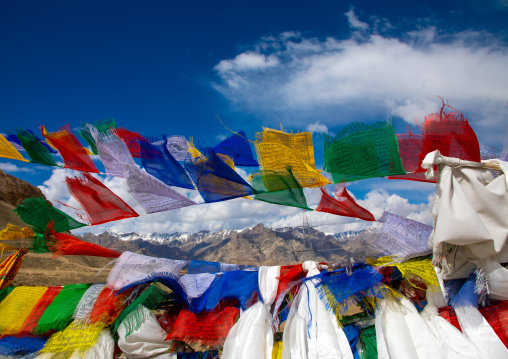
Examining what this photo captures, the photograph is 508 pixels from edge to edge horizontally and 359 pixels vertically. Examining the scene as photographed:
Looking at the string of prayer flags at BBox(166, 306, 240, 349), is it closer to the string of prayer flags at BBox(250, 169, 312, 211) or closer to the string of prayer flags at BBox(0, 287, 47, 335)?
the string of prayer flags at BBox(250, 169, 312, 211)

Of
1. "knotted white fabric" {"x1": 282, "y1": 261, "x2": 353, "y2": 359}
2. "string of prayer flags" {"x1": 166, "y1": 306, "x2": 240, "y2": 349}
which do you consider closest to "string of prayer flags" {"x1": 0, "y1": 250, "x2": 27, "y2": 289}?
"string of prayer flags" {"x1": 166, "y1": 306, "x2": 240, "y2": 349}

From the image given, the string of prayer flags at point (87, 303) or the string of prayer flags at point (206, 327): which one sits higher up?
the string of prayer flags at point (87, 303)

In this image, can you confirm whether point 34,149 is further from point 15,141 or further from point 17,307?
point 17,307

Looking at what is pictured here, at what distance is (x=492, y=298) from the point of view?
2260 mm

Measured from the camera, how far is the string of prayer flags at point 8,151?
2908 mm

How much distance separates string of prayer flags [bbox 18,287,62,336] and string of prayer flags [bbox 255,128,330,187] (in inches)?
107

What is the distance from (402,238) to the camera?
255cm

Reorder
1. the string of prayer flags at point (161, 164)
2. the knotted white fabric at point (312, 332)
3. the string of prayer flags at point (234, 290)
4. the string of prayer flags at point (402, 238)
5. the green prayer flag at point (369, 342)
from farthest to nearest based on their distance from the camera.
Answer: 1. the string of prayer flags at point (234, 290)
2. the string of prayer flags at point (161, 164)
3. the string of prayer flags at point (402, 238)
4. the green prayer flag at point (369, 342)
5. the knotted white fabric at point (312, 332)

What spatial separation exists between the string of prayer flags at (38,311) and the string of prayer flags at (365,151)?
3237mm

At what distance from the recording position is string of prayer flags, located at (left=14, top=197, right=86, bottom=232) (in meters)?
2.97

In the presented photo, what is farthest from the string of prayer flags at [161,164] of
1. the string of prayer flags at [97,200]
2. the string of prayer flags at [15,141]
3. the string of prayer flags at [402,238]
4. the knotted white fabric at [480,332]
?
the knotted white fabric at [480,332]

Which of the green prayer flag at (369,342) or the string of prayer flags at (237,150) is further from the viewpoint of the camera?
the string of prayer flags at (237,150)

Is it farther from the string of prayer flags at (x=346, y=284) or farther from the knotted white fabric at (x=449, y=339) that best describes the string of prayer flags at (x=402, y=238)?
the knotted white fabric at (x=449, y=339)

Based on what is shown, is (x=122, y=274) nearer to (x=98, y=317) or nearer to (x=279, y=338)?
(x=98, y=317)
